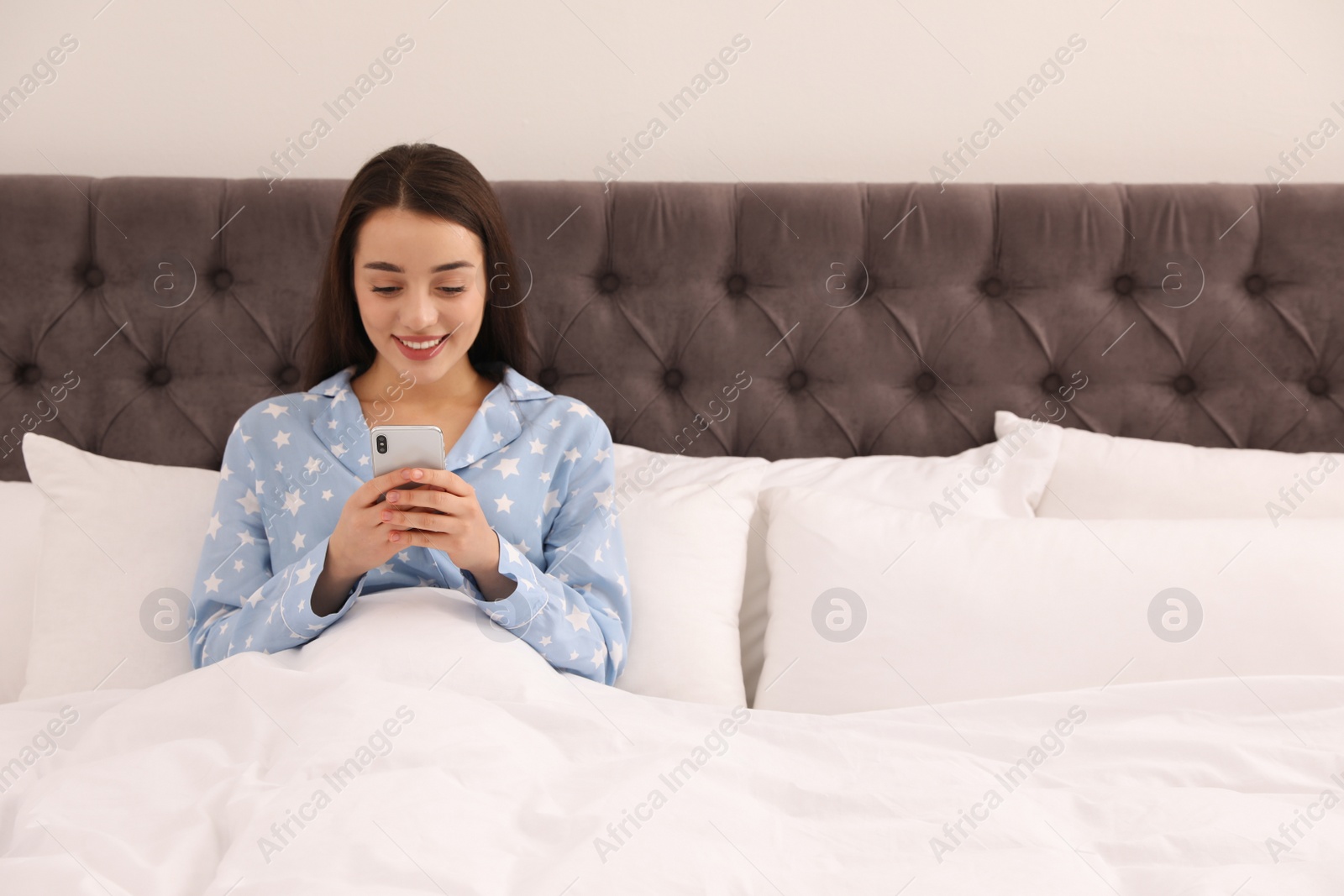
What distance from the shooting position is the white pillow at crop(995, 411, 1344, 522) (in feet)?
4.38

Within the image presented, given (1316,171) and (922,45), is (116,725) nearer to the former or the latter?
(922,45)

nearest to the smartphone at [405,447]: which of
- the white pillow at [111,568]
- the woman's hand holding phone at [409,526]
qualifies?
the woman's hand holding phone at [409,526]

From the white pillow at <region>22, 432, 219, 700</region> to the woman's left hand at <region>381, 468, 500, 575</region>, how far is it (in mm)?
410

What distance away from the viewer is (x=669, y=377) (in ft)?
4.93

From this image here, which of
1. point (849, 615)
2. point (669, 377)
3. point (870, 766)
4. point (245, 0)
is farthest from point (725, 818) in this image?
point (245, 0)

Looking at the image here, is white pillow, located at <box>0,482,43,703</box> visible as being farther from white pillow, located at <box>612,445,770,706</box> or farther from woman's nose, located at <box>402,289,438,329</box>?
white pillow, located at <box>612,445,770,706</box>

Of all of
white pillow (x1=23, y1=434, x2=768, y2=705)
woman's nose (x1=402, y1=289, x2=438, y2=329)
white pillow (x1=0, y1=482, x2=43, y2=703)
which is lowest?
white pillow (x1=0, y1=482, x2=43, y2=703)

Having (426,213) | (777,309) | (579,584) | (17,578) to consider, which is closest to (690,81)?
(777,309)

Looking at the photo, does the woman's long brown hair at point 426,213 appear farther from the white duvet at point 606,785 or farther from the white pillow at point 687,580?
the white duvet at point 606,785

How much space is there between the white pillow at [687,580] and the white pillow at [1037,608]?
0.22ft

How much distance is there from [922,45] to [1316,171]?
2.28ft

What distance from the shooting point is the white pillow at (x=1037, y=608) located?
1111 millimetres

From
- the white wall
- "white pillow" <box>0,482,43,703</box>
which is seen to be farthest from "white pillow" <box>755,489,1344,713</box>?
"white pillow" <box>0,482,43,703</box>

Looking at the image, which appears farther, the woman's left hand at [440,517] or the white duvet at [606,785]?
the woman's left hand at [440,517]
